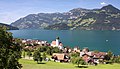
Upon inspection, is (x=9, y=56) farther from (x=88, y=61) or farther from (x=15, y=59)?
(x=88, y=61)

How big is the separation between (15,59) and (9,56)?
885 mm

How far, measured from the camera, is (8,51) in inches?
880

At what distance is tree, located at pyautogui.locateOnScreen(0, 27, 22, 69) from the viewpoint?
A: 71.0 ft

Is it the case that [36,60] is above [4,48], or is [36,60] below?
below

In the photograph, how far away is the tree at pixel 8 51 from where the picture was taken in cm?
2164

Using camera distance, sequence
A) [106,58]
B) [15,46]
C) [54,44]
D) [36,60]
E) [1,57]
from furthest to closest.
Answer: [54,44]
[106,58]
[36,60]
[15,46]
[1,57]

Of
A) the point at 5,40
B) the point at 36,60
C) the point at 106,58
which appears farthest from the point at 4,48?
Answer: the point at 106,58

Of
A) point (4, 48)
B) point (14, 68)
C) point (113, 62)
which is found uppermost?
point (4, 48)

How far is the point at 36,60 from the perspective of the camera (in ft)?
301

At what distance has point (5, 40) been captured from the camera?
22.3 metres

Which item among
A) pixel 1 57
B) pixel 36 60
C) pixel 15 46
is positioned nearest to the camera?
pixel 1 57

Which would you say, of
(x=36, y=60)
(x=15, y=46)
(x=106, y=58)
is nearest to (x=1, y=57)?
(x=15, y=46)

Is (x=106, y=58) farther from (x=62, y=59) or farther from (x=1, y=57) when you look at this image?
(x=1, y=57)

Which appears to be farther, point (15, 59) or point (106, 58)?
point (106, 58)
